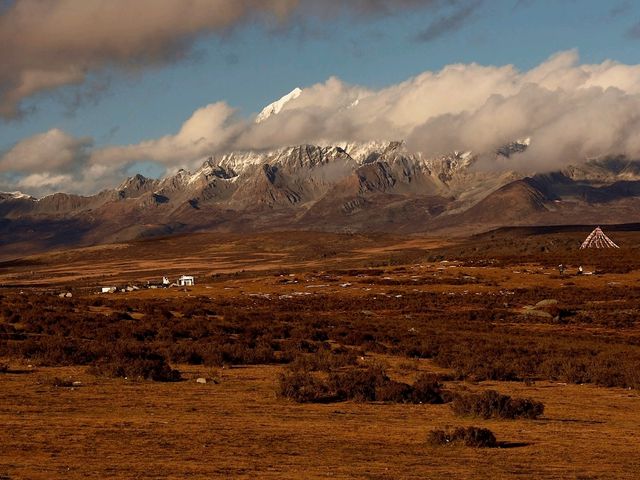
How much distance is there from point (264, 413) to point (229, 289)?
236 ft

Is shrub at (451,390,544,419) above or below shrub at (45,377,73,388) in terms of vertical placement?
below

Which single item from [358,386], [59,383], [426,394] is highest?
[59,383]

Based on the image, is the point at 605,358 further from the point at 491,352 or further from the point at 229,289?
the point at 229,289

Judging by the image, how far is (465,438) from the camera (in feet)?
57.4

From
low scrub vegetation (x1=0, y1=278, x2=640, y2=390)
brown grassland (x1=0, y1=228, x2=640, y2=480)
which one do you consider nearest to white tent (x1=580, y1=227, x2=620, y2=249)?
low scrub vegetation (x1=0, y1=278, x2=640, y2=390)

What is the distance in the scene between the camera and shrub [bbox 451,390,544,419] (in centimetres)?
2148

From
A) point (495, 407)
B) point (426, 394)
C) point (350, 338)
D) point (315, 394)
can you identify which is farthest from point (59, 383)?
point (350, 338)

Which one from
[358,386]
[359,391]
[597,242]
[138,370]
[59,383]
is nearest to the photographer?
[59,383]

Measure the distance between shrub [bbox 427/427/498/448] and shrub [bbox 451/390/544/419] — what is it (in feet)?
12.4

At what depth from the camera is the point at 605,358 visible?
36312 millimetres

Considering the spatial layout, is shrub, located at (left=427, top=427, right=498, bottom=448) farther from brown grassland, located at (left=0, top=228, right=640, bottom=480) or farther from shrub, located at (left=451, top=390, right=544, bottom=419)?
shrub, located at (left=451, top=390, right=544, bottom=419)

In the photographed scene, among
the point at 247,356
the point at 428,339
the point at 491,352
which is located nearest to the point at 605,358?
the point at 491,352

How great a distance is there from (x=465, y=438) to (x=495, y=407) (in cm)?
428

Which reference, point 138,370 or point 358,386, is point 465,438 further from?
point 138,370
